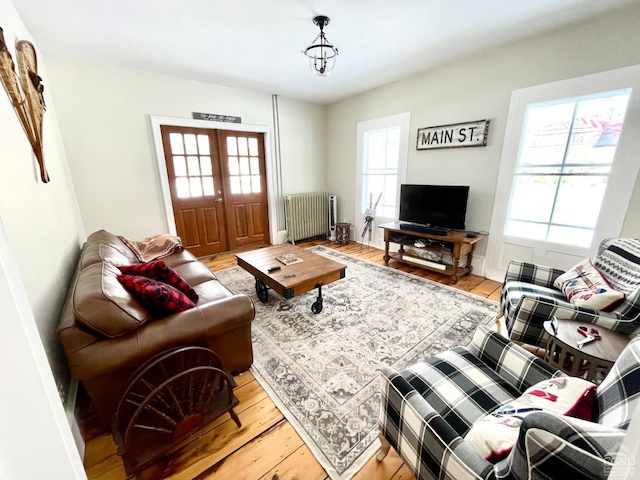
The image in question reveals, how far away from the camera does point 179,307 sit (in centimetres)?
140

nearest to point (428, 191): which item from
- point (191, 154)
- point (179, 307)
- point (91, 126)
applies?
point (179, 307)

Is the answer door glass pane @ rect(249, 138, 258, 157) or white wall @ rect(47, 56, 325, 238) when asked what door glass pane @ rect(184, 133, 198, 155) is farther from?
door glass pane @ rect(249, 138, 258, 157)

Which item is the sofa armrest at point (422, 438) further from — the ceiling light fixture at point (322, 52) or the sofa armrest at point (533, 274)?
the ceiling light fixture at point (322, 52)

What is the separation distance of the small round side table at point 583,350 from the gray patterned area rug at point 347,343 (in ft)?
2.16

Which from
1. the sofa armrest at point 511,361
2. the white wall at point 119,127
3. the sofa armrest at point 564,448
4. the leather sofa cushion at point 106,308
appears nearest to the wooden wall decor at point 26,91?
the white wall at point 119,127

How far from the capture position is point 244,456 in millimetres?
1251

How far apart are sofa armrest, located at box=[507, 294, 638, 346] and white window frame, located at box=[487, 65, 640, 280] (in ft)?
4.42

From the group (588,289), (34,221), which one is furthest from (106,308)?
(588,289)

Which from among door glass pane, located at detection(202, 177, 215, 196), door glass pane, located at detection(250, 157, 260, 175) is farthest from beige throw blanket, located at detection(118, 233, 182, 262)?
door glass pane, located at detection(250, 157, 260, 175)

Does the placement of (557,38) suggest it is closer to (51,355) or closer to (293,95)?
(293,95)

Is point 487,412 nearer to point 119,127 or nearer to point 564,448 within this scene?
point 564,448

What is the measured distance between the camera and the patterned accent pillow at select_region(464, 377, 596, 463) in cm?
75

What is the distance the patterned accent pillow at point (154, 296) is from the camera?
1.34 m

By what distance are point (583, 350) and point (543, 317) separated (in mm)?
360
